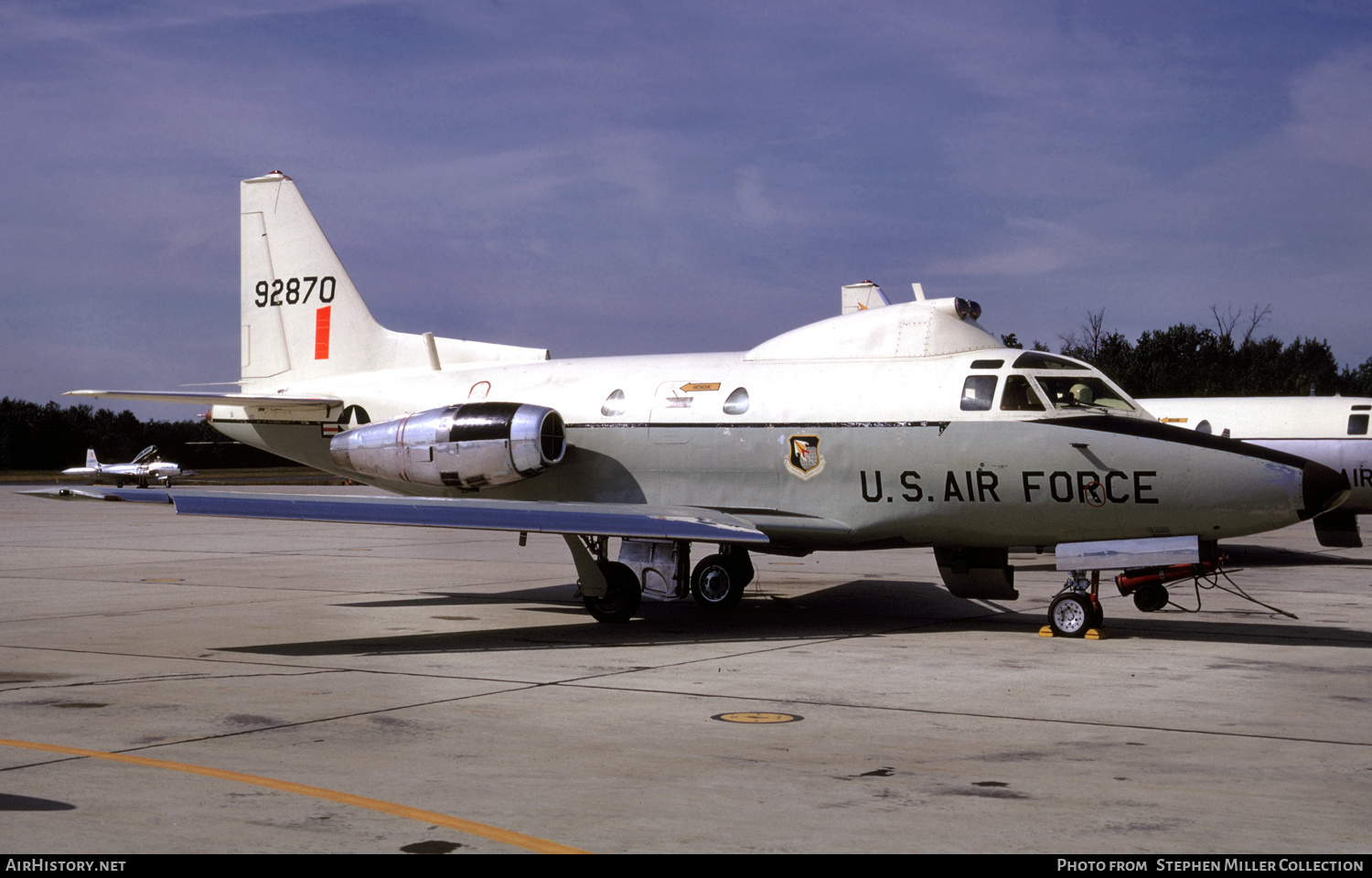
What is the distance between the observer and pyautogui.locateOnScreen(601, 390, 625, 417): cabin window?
16.8 m

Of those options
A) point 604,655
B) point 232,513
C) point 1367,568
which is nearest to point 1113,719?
point 604,655

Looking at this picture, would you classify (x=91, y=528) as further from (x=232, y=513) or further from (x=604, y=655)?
(x=604, y=655)

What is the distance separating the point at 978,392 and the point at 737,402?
3075mm

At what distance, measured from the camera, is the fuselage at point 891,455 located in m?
13.4

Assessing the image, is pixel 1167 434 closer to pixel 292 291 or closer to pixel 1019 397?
pixel 1019 397

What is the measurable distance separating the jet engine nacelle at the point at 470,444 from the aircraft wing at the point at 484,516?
207 centimetres

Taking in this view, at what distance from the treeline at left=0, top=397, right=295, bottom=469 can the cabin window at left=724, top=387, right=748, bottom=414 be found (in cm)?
9146

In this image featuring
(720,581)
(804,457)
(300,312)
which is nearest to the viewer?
(804,457)

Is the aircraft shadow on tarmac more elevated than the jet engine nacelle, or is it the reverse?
A: the jet engine nacelle

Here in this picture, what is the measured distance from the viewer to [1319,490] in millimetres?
12711

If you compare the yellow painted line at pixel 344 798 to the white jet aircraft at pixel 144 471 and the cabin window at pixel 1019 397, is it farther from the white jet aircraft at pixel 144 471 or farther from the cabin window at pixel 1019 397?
the white jet aircraft at pixel 144 471

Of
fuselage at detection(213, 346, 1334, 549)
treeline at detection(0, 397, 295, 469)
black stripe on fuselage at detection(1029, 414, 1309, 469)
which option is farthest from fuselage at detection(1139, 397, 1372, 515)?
treeline at detection(0, 397, 295, 469)

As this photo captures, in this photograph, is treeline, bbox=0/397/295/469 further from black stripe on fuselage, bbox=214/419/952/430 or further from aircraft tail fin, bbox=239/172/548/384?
black stripe on fuselage, bbox=214/419/952/430

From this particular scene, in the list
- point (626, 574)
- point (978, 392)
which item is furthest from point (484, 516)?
point (978, 392)
